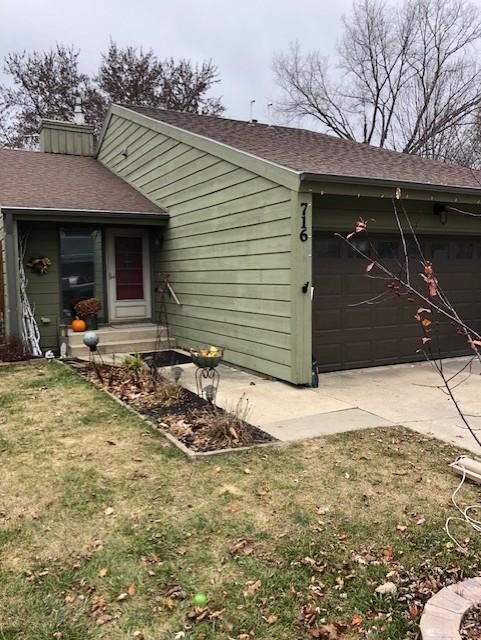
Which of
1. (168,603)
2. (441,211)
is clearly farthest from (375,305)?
(168,603)

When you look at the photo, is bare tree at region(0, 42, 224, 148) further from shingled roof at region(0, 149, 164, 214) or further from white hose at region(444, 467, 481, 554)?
white hose at region(444, 467, 481, 554)

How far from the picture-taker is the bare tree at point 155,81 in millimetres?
20750

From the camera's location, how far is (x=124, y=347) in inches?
363

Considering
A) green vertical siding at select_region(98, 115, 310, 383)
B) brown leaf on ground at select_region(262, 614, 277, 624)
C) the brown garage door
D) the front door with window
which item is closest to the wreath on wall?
the front door with window

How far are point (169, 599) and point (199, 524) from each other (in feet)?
2.14

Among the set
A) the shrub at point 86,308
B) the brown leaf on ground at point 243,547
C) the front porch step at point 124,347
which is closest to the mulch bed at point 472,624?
the brown leaf on ground at point 243,547

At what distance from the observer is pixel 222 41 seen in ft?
70.0

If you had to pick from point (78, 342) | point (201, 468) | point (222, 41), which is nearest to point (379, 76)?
point (222, 41)

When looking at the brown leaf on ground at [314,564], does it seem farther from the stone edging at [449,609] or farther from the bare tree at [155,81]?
the bare tree at [155,81]

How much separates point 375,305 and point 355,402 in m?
2.32

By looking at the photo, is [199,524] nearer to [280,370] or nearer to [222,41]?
[280,370]

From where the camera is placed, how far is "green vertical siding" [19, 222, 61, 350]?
30.2ft

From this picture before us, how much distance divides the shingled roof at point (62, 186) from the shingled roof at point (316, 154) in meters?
1.64

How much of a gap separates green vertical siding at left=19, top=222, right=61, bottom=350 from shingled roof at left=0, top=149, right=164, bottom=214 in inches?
22.7
